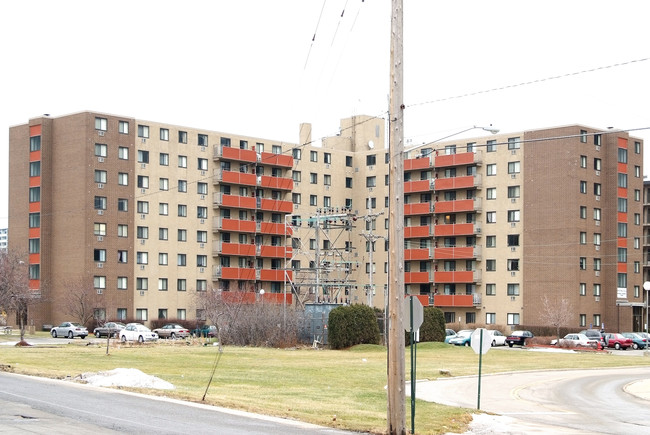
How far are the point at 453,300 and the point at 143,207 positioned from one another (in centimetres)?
3464

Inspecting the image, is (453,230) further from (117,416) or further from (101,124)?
(117,416)

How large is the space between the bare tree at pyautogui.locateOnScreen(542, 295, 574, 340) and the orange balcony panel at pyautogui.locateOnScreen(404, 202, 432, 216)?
17111 millimetres

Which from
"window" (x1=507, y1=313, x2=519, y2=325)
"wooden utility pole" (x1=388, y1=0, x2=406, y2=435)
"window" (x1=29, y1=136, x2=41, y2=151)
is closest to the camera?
"wooden utility pole" (x1=388, y1=0, x2=406, y2=435)

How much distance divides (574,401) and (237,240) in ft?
244

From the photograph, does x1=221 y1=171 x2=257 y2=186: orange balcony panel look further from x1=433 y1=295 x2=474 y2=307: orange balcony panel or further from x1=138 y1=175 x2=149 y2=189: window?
x1=433 y1=295 x2=474 y2=307: orange balcony panel

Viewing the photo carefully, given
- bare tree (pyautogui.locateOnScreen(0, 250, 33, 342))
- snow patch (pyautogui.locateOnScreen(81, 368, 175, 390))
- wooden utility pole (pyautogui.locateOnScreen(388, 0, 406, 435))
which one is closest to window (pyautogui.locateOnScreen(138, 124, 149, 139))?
bare tree (pyautogui.locateOnScreen(0, 250, 33, 342))

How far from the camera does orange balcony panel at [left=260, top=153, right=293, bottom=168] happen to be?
10331 centimetres

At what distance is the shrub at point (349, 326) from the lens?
6078 centimetres

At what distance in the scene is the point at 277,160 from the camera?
104 metres

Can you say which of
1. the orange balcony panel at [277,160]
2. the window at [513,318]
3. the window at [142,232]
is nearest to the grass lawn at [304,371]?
the window at [142,232]

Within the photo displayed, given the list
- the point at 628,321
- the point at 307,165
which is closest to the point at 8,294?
the point at 307,165

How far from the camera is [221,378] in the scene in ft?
115

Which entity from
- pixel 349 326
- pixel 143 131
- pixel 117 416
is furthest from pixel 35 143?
pixel 117 416

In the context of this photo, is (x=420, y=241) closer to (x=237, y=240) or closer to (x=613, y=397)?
(x=237, y=240)
